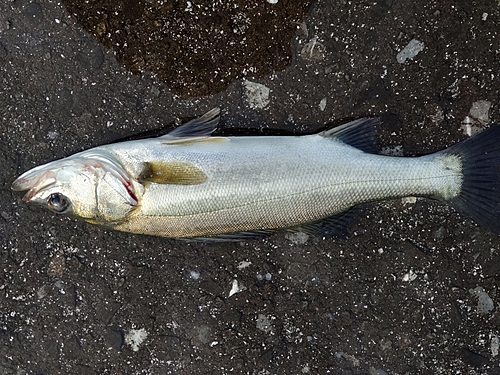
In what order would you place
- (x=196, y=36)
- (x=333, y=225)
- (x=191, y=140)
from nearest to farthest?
(x=191, y=140)
(x=333, y=225)
(x=196, y=36)

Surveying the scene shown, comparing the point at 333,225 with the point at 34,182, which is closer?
the point at 34,182

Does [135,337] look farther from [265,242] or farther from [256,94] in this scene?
[256,94]

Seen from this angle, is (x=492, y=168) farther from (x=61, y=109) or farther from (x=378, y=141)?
(x=61, y=109)

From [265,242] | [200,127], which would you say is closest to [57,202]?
[200,127]

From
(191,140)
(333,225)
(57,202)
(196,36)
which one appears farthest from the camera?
(196,36)

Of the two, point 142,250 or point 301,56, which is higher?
point 301,56

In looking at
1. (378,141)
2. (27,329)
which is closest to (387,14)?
(378,141)

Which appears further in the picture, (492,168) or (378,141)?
(378,141)

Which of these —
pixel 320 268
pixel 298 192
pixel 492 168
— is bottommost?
pixel 320 268
